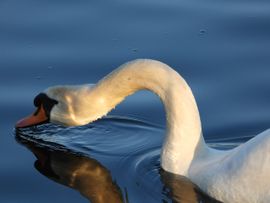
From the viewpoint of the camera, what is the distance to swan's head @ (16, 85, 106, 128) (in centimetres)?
837

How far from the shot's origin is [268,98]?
966 cm

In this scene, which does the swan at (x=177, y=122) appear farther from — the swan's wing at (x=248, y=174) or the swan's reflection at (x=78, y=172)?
the swan's reflection at (x=78, y=172)

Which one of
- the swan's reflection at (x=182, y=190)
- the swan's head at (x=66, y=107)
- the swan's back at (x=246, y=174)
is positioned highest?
the swan's head at (x=66, y=107)

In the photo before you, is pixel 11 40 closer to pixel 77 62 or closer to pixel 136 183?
pixel 77 62

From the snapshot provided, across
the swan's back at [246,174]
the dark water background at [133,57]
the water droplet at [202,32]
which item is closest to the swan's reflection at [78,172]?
the dark water background at [133,57]

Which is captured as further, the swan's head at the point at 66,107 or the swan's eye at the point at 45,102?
the swan's eye at the point at 45,102

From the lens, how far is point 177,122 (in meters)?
8.11

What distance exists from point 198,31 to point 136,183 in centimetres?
338

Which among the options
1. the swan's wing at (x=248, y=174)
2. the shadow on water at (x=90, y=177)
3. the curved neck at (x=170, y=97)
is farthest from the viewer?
the curved neck at (x=170, y=97)

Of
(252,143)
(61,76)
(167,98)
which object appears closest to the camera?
(252,143)

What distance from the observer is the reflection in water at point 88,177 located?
7.93m

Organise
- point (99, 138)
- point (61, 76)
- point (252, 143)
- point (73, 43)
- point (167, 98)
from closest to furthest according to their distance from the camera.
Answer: point (252, 143) < point (167, 98) < point (99, 138) < point (61, 76) < point (73, 43)

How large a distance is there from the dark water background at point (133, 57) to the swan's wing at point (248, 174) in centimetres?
67

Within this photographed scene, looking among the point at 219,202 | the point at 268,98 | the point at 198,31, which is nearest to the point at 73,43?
the point at 198,31
